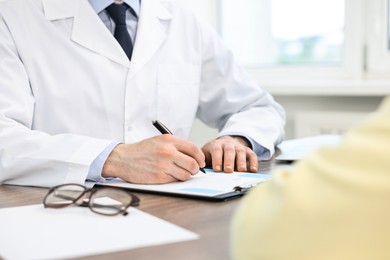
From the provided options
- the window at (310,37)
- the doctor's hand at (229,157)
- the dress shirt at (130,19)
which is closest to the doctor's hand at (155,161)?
the doctor's hand at (229,157)

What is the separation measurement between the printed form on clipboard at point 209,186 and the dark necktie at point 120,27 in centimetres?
54

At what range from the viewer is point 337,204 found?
0.48m

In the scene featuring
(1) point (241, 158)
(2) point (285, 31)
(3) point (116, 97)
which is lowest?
(1) point (241, 158)

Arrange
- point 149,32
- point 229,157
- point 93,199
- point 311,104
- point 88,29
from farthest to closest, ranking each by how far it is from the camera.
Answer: point 311,104 → point 149,32 → point 88,29 → point 229,157 → point 93,199

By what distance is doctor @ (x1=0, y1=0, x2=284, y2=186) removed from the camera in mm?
1183

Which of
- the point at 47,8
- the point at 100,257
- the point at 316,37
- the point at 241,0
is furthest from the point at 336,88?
the point at 100,257

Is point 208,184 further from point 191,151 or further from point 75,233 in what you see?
point 75,233

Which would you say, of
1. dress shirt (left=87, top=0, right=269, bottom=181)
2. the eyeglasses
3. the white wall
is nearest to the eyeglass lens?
the eyeglasses

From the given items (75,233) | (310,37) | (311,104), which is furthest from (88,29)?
(310,37)

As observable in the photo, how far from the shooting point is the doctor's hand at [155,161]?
1128mm

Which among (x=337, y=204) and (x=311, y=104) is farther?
(x=311, y=104)

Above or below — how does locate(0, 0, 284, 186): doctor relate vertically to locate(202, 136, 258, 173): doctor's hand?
above

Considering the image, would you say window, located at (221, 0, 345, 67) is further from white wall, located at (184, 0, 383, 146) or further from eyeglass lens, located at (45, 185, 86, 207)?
eyeglass lens, located at (45, 185, 86, 207)

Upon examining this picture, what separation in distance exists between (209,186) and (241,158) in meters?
0.25
